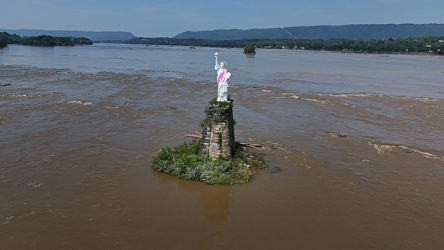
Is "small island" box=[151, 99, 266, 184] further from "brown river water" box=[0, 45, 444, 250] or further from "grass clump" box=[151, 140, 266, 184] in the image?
"brown river water" box=[0, 45, 444, 250]

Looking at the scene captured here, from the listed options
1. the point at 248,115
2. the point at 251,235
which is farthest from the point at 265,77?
the point at 251,235

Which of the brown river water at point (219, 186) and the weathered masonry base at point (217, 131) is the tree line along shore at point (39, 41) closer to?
the brown river water at point (219, 186)

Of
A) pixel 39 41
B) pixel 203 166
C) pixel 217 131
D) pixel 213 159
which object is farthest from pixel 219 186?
pixel 39 41

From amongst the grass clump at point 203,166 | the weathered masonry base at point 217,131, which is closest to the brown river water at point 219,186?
the grass clump at point 203,166

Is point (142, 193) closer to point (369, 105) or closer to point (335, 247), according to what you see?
point (335, 247)

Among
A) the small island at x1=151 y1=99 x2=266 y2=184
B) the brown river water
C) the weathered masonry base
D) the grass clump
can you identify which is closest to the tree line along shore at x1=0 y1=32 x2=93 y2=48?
the brown river water

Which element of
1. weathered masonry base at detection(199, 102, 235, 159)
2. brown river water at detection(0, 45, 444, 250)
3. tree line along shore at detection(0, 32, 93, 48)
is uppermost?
tree line along shore at detection(0, 32, 93, 48)
